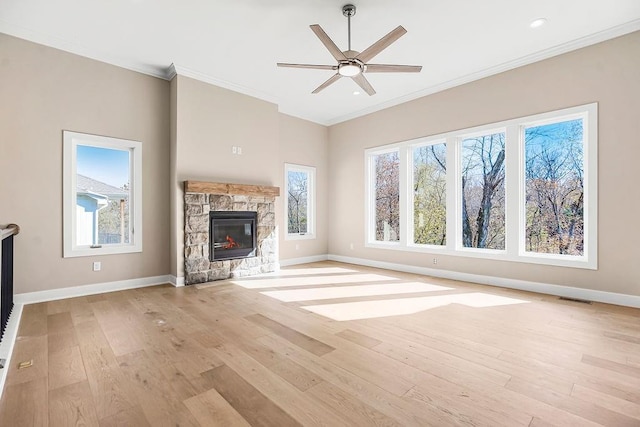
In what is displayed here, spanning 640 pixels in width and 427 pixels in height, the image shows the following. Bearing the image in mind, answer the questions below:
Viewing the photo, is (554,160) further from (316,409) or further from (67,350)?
(67,350)

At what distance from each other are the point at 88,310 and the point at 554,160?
620 centimetres

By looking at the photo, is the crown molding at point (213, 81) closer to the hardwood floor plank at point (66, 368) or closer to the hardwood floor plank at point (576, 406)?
the hardwood floor plank at point (66, 368)

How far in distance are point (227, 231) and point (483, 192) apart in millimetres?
4269

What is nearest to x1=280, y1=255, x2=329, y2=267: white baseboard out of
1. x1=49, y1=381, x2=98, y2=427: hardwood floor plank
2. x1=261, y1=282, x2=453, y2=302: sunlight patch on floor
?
x1=261, y1=282, x2=453, y2=302: sunlight patch on floor

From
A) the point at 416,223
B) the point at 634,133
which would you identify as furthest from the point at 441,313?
the point at 634,133

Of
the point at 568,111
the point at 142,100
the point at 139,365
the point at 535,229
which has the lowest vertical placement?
the point at 139,365

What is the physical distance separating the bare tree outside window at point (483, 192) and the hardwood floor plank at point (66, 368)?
5.13 m

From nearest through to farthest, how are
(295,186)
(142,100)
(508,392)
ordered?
(508,392) → (142,100) → (295,186)

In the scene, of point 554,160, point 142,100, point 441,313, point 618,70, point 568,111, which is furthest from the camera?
point 142,100

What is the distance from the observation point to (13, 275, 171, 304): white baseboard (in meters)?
3.72

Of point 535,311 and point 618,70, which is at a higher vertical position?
point 618,70

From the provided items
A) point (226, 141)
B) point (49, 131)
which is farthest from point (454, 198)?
point (49, 131)

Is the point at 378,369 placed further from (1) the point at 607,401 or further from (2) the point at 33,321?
(2) the point at 33,321

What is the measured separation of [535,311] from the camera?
3.43m
